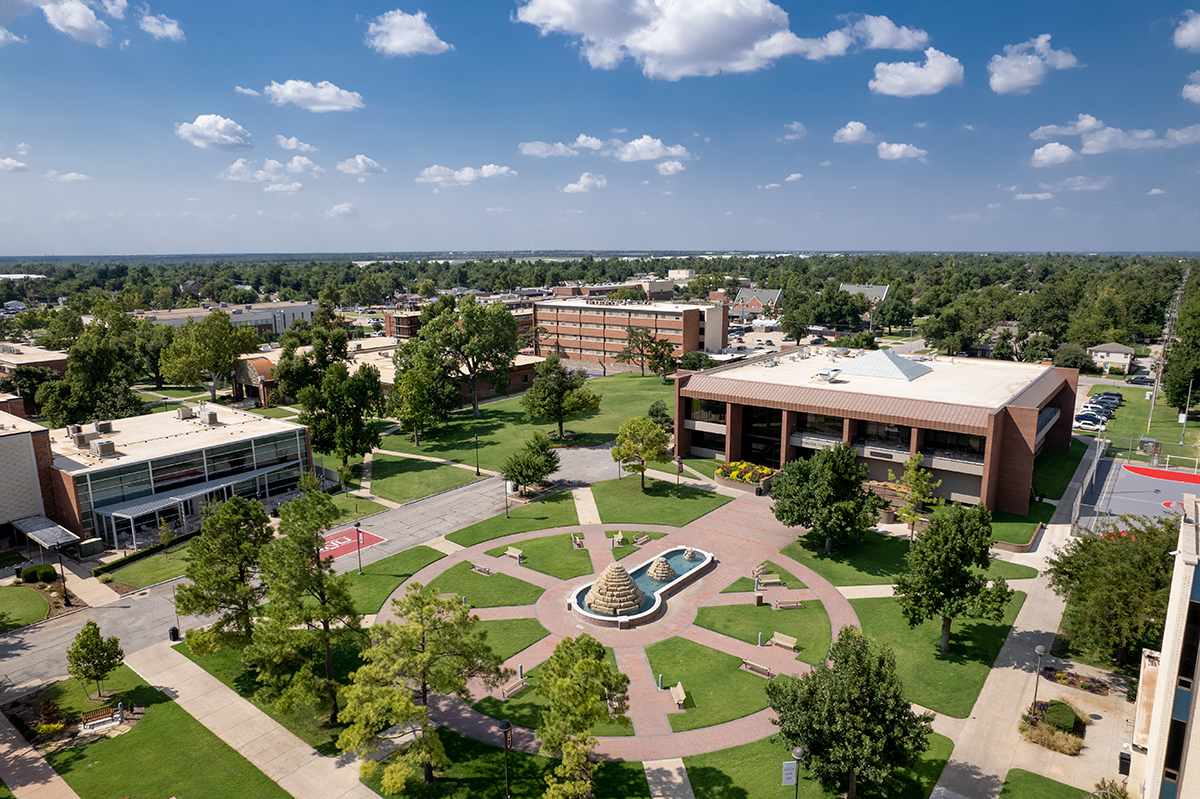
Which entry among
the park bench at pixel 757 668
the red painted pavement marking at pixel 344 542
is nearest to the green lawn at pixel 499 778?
the park bench at pixel 757 668

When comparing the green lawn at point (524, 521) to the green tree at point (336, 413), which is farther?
the green tree at point (336, 413)

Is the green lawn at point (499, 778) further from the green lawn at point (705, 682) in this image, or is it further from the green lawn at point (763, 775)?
the green lawn at point (705, 682)

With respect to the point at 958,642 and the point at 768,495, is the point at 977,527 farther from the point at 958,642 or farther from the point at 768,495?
the point at 768,495

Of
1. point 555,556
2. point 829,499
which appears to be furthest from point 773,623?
point 555,556

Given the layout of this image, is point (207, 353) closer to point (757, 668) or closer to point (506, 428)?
point (506, 428)

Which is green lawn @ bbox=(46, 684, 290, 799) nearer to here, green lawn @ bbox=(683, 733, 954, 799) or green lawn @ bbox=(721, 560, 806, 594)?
green lawn @ bbox=(683, 733, 954, 799)

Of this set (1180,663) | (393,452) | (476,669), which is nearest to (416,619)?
(476,669)
